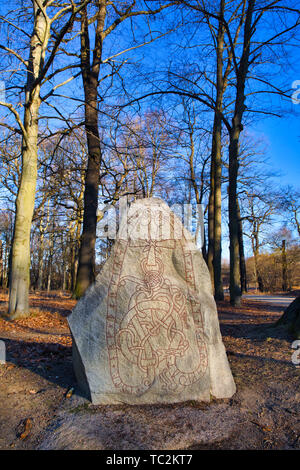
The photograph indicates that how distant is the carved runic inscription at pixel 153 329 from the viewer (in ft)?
10.00

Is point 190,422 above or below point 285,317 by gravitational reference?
below

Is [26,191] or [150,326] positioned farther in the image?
[26,191]

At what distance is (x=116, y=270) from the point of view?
A: 10.9 ft

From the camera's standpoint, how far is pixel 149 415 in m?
2.77

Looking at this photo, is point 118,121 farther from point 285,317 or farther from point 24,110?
point 285,317

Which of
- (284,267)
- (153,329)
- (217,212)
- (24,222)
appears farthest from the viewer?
(284,267)

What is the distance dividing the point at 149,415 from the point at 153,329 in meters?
0.78

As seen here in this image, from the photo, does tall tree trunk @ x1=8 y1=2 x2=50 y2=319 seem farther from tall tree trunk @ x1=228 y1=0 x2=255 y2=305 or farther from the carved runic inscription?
tall tree trunk @ x1=228 y1=0 x2=255 y2=305

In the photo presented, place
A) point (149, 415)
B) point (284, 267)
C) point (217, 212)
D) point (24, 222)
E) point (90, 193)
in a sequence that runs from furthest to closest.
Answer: point (284, 267) < point (217, 212) < point (90, 193) < point (24, 222) < point (149, 415)

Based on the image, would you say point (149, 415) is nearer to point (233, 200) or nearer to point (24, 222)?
point (24, 222)

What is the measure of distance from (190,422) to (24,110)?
25.4 feet

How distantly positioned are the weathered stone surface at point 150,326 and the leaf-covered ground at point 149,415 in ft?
0.57

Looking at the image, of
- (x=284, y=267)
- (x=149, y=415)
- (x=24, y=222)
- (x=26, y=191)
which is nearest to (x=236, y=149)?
(x=26, y=191)
